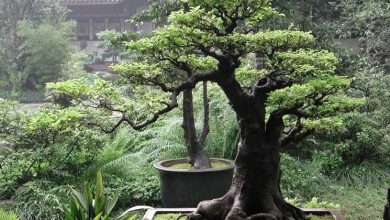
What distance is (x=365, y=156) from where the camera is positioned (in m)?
6.06

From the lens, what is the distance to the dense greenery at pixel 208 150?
14.9 feet

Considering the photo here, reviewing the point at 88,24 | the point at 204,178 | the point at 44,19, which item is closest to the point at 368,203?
the point at 204,178

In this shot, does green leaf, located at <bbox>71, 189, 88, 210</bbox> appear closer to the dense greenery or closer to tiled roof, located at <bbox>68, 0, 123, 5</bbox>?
the dense greenery

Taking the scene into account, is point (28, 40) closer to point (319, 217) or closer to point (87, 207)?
point (87, 207)

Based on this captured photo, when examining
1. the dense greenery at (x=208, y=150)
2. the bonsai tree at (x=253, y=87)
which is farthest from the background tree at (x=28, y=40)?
the bonsai tree at (x=253, y=87)

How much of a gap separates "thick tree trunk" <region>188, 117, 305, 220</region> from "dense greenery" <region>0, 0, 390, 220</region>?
950 millimetres

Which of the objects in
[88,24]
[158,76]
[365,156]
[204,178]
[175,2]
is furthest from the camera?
[88,24]

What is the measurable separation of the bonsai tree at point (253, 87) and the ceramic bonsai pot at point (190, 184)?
4.19 feet

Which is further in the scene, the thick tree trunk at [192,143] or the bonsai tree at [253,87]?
the thick tree trunk at [192,143]

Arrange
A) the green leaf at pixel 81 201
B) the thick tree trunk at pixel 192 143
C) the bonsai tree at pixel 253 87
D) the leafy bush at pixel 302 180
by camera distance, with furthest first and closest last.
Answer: the leafy bush at pixel 302 180 < the thick tree trunk at pixel 192 143 < the green leaf at pixel 81 201 < the bonsai tree at pixel 253 87

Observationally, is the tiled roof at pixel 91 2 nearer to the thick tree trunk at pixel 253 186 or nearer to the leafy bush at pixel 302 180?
the leafy bush at pixel 302 180

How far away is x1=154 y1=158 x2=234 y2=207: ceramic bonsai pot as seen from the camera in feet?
13.1

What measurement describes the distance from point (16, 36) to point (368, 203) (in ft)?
44.0

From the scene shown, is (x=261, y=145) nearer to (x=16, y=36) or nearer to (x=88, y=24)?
(x=16, y=36)
